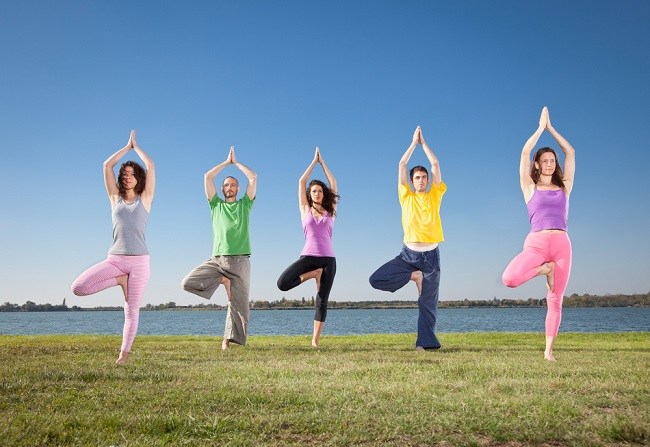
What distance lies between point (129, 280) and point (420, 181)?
6.35m

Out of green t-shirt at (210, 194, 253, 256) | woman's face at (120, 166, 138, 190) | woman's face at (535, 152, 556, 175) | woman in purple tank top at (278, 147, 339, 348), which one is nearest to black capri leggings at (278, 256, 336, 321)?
woman in purple tank top at (278, 147, 339, 348)

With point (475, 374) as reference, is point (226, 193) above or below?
above

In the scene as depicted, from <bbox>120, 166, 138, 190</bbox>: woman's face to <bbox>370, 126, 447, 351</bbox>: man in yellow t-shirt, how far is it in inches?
214

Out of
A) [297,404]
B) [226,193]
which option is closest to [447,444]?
[297,404]

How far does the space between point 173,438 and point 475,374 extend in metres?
4.82

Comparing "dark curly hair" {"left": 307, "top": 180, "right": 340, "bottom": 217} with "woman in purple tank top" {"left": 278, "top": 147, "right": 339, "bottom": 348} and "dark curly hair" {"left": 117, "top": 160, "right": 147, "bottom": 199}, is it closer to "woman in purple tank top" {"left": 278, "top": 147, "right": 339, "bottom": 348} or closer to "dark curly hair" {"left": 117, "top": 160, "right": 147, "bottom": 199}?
"woman in purple tank top" {"left": 278, "top": 147, "right": 339, "bottom": 348}

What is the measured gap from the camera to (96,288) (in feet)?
33.1

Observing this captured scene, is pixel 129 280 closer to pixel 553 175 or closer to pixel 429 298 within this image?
pixel 429 298

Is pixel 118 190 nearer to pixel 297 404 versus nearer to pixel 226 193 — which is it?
pixel 226 193

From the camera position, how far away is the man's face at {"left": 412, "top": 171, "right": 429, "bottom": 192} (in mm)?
12695

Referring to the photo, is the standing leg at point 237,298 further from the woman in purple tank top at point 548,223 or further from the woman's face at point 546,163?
the woman's face at point 546,163

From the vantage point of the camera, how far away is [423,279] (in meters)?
12.7

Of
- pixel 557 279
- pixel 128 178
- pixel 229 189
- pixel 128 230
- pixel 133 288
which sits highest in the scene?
pixel 229 189

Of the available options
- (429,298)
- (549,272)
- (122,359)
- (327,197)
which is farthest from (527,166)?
(122,359)
